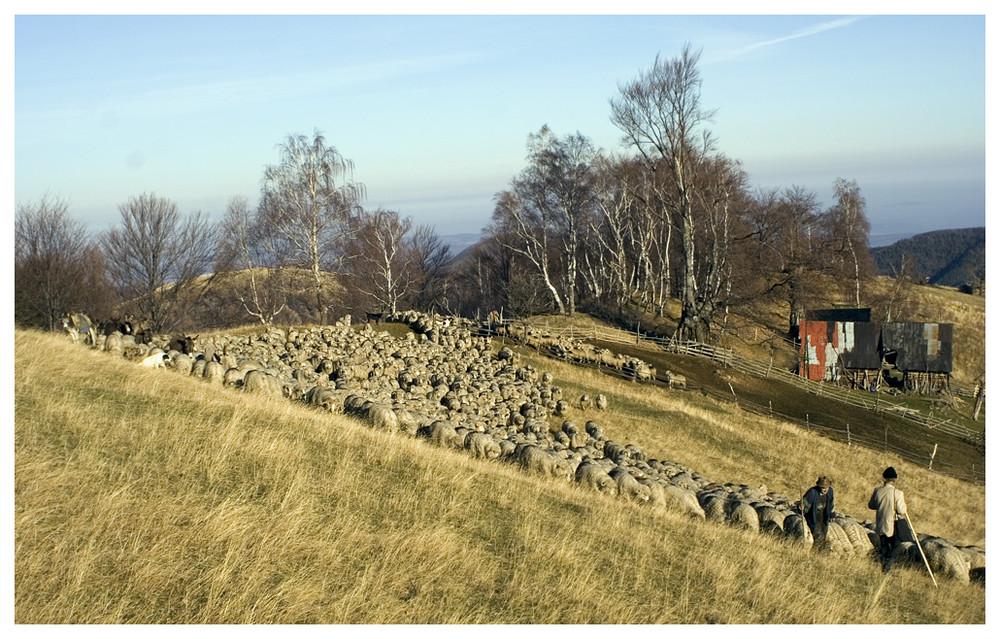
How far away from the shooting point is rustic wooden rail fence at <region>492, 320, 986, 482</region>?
28.5m

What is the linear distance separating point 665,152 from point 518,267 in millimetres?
26722

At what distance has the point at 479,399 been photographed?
24.7m

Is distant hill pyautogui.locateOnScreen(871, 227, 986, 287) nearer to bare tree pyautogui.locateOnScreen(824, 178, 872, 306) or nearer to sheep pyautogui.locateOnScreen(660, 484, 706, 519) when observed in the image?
bare tree pyautogui.locateOnScreen(824, 178, 872, 306)

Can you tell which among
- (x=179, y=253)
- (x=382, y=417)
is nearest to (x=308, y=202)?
(x=179, y=253)

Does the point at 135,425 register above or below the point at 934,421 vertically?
above

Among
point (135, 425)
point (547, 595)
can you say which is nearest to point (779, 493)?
point (547, 595)

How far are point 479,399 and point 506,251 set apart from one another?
4483cm

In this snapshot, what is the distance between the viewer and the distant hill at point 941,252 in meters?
132

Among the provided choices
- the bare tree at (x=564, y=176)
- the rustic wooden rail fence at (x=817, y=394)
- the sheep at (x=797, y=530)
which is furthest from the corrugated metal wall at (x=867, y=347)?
the sheep at (x=797, y=530)

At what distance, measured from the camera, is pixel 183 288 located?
39469 mm

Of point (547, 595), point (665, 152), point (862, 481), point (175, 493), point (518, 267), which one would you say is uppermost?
point (665, 152)

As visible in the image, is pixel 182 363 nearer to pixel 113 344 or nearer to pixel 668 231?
pixel 113 344

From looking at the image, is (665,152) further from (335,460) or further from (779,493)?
(335,460)

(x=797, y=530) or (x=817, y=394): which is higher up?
(x=797, y=530)
